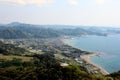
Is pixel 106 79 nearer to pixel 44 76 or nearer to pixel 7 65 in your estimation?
pixel 44 76

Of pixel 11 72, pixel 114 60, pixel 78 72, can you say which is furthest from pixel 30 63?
pixel 114 60

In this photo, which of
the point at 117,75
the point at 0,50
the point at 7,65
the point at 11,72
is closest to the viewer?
the point at 117,75

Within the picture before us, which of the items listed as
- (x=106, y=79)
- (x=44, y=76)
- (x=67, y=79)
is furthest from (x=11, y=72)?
(x=106, y=79)

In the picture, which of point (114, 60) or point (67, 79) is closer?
point (67, 79)

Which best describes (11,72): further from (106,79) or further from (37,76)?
(106,79)

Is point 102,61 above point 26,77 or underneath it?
underneath

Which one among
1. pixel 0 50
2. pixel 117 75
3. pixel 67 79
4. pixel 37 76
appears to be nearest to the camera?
pixel 67 79

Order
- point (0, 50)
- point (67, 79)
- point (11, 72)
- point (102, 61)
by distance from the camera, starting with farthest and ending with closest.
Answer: point (102, 61) < point (0, 50) < point (11, 72) < point (67, 79)

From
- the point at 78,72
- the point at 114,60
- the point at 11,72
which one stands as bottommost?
the point at 114,60

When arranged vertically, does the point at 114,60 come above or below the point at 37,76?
below
